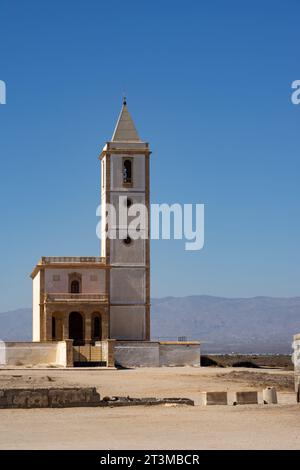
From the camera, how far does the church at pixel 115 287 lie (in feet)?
174

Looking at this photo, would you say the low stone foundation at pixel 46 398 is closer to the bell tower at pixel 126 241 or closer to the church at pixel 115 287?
the church at pixel 115 287

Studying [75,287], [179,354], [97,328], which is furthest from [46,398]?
[75,287]

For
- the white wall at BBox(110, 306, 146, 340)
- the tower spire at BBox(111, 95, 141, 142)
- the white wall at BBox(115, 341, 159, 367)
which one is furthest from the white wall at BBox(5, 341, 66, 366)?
the tower spire at BBox(111, 95, 141, 142)

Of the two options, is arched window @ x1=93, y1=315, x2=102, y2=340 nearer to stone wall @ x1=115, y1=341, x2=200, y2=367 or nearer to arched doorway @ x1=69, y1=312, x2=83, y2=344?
arched doorway @ x1=69, y1=312, x2=83, y2=344

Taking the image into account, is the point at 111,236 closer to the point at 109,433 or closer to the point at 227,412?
the point at 227,412

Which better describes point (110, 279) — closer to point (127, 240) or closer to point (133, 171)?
point (127, 240)

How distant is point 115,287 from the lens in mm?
55656

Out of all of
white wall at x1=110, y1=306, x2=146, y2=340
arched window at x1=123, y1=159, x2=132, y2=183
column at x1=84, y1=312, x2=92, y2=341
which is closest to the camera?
column at x1=84, y1=312, x2=92, y2=341

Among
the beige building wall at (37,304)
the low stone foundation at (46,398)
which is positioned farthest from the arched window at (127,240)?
the low stone foundation at (46,398)

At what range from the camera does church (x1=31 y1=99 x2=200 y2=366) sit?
53094 mm

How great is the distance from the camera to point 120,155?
57125mm
